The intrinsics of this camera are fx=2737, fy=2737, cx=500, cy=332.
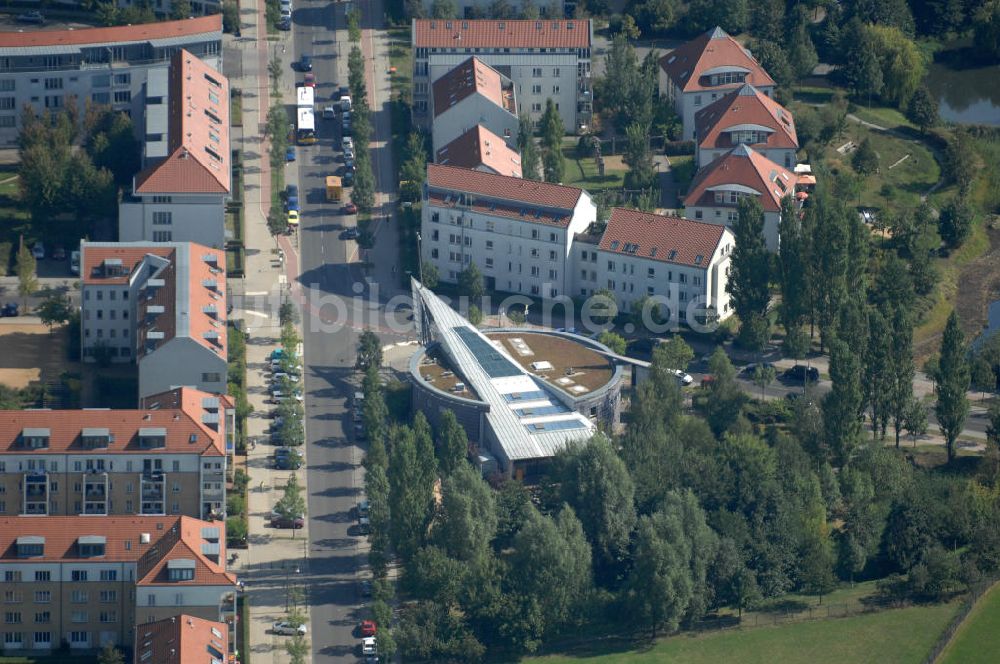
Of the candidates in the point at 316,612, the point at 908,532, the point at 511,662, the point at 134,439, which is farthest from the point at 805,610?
the point at 134,439

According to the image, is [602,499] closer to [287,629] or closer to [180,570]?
[287,629]

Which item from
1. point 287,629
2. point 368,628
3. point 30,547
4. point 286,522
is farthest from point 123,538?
point 368,628

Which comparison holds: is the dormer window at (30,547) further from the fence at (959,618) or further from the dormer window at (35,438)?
the fence at (959,618)

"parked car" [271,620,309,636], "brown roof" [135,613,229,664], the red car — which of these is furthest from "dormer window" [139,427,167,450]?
the red car

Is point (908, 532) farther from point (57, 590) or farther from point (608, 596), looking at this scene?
point (57, 590)

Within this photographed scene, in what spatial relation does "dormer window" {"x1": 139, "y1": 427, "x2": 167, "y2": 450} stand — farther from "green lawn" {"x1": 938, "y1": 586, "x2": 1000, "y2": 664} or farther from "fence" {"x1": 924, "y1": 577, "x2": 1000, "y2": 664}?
"green lawn" {"x1": 938, "y1": 586, "x2": 1000, "y2": 664}

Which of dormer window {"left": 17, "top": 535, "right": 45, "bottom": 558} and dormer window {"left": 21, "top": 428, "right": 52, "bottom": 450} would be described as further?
dormer window {"left": 21, "top": 428, "right": 52, "bottom": 450}
